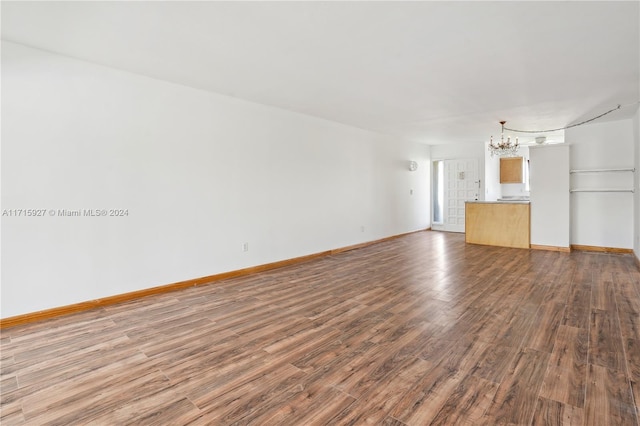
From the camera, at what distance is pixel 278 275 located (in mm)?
4598

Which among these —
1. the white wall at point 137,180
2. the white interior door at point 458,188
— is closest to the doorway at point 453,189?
the white interior door at point 458,188

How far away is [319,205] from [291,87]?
2322 millimetres

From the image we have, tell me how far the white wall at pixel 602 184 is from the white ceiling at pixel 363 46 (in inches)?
71.1

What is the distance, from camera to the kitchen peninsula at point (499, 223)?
6523 mm

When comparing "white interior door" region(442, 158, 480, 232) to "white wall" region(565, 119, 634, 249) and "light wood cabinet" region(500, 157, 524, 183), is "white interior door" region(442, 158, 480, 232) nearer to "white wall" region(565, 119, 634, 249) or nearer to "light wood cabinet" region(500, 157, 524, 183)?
"light wood cabinet" region(500, 157, 524, 183)

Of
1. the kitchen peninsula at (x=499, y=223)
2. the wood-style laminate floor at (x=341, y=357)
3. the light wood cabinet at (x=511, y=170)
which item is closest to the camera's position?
the wood-style laminate floor at (x=341, y=357)

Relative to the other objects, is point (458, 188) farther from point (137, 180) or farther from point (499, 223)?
point (137, 180)

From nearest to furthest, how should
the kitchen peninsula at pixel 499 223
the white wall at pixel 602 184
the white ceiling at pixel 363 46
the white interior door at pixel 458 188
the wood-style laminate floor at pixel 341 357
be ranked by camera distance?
1. the wood-style laminate floor at pixel 341 357
2. the white ceiling at pixel 363 46
3. the white wall at pixel 602 184
4. the kitchen peninsula at pixel 499 223
5. the white interior door at pixel 458 188

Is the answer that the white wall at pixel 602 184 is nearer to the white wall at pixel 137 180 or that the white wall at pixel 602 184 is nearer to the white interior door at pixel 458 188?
the white interior door at pixel 458 188

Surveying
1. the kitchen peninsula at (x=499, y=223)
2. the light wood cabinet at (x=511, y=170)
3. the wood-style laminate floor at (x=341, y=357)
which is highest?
the light wood cabinet at (x=511, y=170)

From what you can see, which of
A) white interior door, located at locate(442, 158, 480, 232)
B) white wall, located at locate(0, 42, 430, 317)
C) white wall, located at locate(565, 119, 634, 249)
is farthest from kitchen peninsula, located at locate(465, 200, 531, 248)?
white wall, located at locate(0, 42, 430, 317)

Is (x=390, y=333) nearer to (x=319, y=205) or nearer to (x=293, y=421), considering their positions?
(x=293, y=421)

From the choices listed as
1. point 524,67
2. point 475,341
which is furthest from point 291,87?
point 475,341

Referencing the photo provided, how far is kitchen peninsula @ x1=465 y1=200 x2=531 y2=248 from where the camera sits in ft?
21.4
